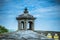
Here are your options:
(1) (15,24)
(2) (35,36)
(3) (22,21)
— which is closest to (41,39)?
(2) (35,36)

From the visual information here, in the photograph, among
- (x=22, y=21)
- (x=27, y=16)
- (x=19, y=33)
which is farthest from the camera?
(x=27, y=16)

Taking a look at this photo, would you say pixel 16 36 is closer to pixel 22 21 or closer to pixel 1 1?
pixel 22 21

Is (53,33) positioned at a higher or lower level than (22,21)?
lower

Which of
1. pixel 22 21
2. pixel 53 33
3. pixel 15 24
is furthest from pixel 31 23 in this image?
pixel 53 33

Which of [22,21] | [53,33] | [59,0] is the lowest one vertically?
[53,33]

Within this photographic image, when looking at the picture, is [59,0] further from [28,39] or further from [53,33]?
[28,39]

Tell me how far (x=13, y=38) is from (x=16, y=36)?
0.30ft

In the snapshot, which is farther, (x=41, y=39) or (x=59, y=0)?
(x=59, y=0)

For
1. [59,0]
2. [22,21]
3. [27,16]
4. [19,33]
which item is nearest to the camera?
[19,33]

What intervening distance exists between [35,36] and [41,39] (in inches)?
6.0

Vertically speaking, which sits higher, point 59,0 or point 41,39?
point 59,0

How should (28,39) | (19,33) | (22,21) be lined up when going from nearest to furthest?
(28,39) → (19,33) → (22,21)

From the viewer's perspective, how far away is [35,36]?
4.36 meters

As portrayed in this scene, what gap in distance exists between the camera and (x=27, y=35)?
4.29m
